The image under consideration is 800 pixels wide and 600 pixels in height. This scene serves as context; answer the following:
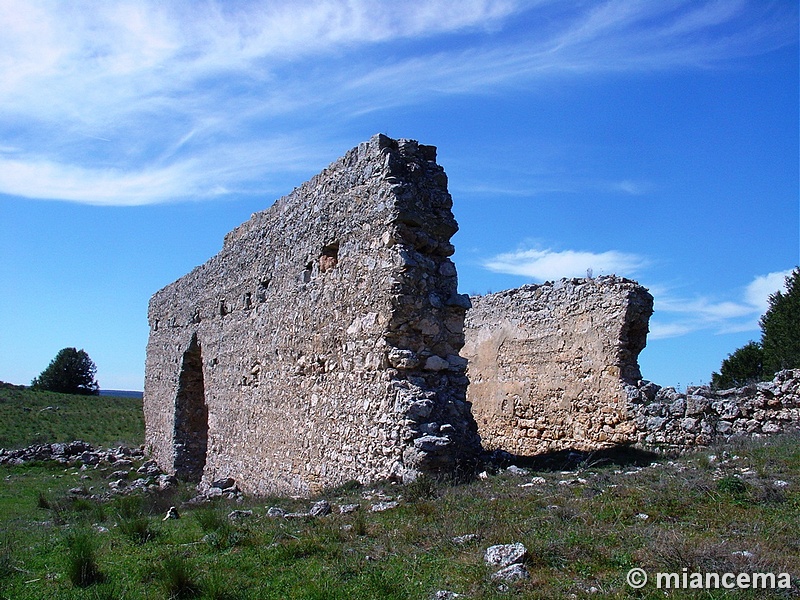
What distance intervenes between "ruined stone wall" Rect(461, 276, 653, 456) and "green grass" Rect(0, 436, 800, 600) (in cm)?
455

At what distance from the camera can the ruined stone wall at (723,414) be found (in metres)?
9.34

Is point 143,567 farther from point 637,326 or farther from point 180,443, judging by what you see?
point 180,443

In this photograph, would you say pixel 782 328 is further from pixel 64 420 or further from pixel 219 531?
pixel 64 420

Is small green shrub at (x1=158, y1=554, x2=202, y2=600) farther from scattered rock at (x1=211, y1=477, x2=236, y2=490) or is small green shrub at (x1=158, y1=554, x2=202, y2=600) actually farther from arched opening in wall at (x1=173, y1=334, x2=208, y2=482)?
arched opening in wall at (x1=173, y1=334, x2=208, y2=482)

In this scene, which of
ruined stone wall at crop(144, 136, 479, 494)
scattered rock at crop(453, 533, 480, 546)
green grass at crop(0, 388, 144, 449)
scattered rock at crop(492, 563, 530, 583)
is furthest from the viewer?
green grass at crop(0, 388, 144, 449)

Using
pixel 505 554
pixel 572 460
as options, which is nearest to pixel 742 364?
pixel 572 460

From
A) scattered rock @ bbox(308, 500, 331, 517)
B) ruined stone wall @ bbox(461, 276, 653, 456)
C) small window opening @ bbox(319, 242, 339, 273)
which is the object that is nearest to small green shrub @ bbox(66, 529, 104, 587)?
scattered rock @ bbox(308, 500, 331, 517)

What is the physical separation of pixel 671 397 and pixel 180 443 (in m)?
10.8

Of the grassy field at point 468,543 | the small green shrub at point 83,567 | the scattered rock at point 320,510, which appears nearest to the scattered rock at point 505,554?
the grassy field at point 468,543

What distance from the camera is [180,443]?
1529 centimetres

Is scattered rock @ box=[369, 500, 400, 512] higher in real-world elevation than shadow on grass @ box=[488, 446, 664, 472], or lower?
lower

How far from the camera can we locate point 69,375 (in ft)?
161

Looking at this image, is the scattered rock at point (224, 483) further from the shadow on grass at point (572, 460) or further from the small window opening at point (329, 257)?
the shadow on grass at point (572, 460)

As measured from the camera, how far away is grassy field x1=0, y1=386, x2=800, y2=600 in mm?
3980
